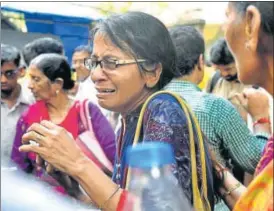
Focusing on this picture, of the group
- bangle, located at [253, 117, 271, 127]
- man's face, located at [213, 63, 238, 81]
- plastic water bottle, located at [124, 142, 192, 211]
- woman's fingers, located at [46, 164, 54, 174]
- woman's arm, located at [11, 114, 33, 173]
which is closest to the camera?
plastic water bottle, located at [124, 142, 192, 211]

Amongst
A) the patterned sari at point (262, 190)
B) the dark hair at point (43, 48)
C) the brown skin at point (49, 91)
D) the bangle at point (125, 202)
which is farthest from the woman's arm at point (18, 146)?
the patterned sari at point (262, 190)

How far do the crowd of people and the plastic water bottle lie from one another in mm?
138

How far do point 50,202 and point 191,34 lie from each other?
183 centimetres

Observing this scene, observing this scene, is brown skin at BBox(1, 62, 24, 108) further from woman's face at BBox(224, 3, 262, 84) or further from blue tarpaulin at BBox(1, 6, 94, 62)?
woman's face at BBox(224, 3, 262, 84)

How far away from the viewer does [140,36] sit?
6.52 ft

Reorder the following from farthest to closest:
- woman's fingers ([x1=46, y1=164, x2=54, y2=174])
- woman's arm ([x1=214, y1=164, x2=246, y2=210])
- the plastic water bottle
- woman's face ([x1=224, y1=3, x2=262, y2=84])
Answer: woman's arm ([x1=214, y1=164, x2=246, y2=210]), woman's fingers ([x1=46, y1=164, x2=54, y2=174]), woman's face ([x1=224, y1=3, x2=262, y2=84]), the plastic water bottle

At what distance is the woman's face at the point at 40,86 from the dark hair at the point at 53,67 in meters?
0.03

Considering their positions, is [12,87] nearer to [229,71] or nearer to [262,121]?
[229,71]

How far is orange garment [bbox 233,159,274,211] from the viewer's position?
4.16 feet

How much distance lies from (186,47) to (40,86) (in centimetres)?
130

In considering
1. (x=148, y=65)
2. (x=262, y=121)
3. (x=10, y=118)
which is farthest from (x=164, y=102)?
(x=10, y=118)

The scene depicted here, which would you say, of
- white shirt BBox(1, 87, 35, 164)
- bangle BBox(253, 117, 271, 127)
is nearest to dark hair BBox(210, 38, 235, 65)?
white shirt BBox(1, 87, 35, 164)

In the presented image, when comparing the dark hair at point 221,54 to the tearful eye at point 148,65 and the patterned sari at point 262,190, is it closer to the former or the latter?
the tearful eye at point 148,65

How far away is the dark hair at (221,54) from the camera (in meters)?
4.51
